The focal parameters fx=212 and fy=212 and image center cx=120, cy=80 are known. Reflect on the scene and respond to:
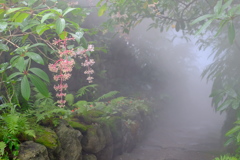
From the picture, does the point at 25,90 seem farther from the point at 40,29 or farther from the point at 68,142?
the point at 68,142

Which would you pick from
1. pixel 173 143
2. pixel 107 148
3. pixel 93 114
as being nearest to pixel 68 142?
pixel 107 148

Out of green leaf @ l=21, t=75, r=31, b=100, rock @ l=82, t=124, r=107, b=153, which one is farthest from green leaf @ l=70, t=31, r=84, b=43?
rock @ l=82, t=124, r=107, b=153

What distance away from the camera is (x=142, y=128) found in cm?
626

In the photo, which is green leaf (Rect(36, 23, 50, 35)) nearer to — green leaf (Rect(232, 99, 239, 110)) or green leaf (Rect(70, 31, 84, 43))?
green leaf (Rect(70, 31, 84, 43))

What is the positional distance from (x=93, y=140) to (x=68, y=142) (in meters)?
0.81

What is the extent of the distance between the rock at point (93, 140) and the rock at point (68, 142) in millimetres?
512

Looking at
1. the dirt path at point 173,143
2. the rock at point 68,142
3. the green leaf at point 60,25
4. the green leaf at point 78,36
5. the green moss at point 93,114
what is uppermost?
the green leaf at point 60,25

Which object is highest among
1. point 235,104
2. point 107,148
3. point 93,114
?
point 235,104

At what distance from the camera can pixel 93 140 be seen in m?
3.51

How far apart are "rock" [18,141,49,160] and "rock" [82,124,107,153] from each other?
134 cm

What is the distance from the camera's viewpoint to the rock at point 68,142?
270cm

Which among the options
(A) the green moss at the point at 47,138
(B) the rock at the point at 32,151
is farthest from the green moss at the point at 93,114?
(B) the rock at the point at 32,151

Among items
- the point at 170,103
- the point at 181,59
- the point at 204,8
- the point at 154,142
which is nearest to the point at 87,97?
the point at 154,142

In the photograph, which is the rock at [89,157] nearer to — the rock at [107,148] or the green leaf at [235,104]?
the rock at [107,148]
